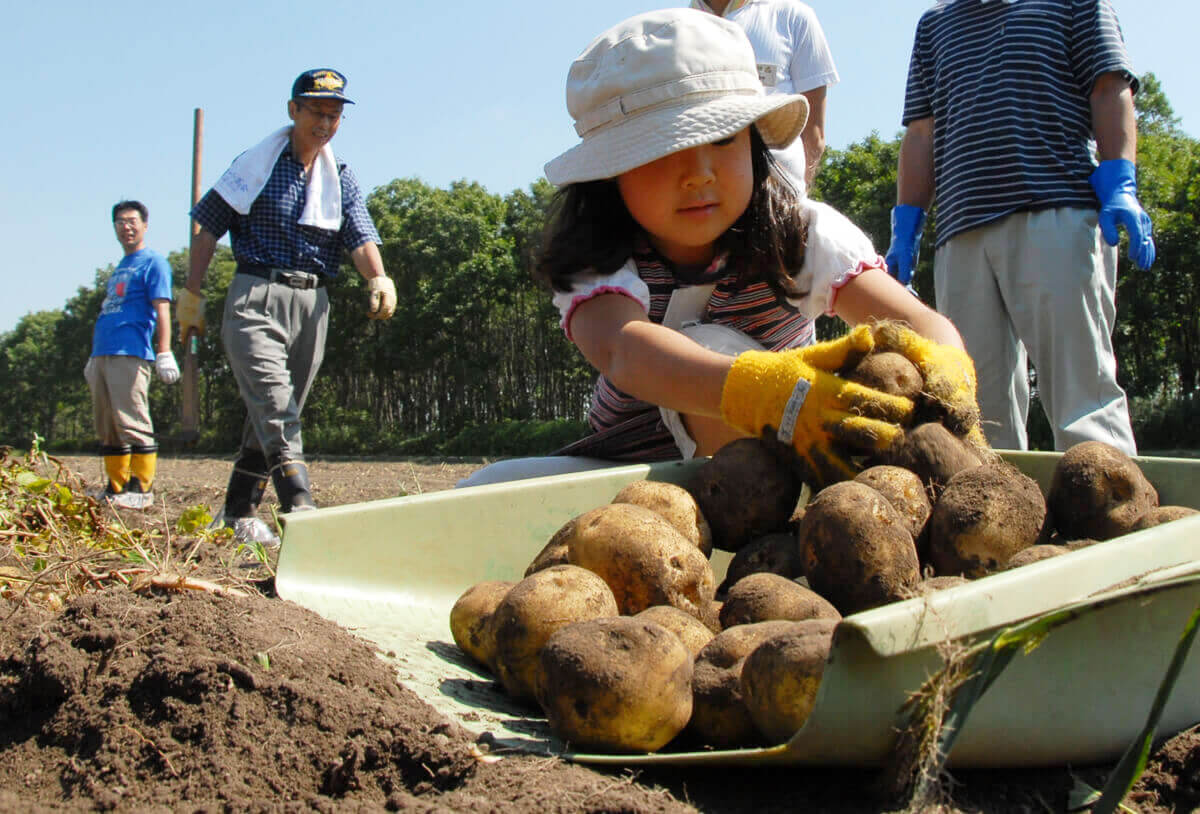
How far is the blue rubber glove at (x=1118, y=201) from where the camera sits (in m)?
3.95

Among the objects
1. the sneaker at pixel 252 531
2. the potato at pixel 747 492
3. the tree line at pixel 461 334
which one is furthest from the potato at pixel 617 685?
the tree line at pixel 461 334

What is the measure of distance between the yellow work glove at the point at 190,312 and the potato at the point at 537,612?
215 inches

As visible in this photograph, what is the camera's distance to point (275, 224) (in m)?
5.99

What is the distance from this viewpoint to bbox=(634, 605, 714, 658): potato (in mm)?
1770

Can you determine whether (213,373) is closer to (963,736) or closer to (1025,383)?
(1025,383)

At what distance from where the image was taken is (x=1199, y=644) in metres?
1.67

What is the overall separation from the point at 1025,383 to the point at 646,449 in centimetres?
191

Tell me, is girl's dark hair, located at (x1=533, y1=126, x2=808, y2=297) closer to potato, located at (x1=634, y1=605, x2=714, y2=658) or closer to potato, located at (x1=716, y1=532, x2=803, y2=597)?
potato, located at (x1=716, y1=532, x2=803, y2=597)

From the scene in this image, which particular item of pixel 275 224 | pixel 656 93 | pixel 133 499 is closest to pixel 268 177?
pixel 275 224

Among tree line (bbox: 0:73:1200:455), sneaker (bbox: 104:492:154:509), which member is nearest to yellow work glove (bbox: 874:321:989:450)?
sneaker (bbox: 104:492:154:509)

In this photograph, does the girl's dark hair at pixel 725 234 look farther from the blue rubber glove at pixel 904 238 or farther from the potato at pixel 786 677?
the blue rubber glove at pixel 904 238

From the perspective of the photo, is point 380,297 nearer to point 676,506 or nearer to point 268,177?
point 268,177

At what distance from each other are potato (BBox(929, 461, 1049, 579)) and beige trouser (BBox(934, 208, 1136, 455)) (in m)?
2.11

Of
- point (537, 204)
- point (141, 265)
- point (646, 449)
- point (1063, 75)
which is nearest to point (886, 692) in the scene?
point (646, 449)
